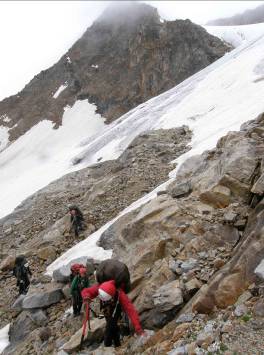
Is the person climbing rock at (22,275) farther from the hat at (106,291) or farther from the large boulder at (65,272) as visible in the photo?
the hat at (106,291)

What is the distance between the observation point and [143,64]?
88812mm

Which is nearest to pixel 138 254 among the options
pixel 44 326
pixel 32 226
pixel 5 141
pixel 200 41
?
pixel 44 326

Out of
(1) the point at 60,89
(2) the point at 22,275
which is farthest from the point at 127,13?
(2) the point at 22,275

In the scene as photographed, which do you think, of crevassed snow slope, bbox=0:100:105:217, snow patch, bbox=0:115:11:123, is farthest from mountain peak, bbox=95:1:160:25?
snow patch, bbox=0:115:11:123

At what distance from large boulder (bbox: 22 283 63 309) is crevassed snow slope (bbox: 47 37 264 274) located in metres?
10.7

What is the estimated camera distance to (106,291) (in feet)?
31.2

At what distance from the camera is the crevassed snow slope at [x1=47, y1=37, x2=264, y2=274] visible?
30359 millimetres

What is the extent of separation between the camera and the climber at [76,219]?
73.3 ft

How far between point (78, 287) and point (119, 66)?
84236 mm

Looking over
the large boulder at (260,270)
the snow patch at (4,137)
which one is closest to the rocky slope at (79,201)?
the large boulder at (260,270)

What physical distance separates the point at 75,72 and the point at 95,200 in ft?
258

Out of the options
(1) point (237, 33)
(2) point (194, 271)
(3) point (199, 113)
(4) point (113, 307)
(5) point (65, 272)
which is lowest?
(1) point (237, 33)

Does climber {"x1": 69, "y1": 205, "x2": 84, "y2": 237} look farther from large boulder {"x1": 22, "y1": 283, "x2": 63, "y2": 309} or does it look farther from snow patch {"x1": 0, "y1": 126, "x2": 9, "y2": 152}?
snow patch {"x1": 0, "y1": 126, "x2": 9, "y2": 152}

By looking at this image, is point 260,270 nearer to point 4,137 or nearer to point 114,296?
point 114,296
